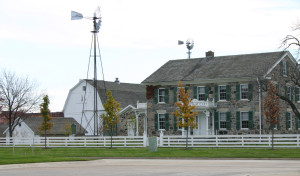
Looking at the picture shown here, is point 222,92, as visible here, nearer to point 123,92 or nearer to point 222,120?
point 222,120

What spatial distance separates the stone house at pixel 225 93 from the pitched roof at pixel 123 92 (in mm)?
16334

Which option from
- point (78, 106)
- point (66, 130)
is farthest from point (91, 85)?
point (66, 130)

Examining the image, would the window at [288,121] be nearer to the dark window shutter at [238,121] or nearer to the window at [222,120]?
the dark window shutter at [238,121]

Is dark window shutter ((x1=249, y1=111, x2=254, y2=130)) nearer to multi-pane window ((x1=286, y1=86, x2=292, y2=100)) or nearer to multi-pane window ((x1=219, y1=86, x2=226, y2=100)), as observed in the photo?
multi-pane window ((x1=219, y1=86, x2=226, y2=100))

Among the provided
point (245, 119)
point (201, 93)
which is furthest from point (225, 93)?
point (245, 119)

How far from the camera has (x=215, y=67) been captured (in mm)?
50344

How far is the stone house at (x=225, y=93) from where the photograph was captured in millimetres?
46500

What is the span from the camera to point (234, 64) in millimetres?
49594

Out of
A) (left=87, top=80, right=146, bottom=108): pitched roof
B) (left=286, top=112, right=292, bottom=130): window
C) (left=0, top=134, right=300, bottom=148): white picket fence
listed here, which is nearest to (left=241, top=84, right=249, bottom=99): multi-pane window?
(left=0, top=134, right=300, bottom=148): white picket fence

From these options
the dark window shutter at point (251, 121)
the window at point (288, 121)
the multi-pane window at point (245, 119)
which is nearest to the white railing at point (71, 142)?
the multi-pane window at point (245, 119)

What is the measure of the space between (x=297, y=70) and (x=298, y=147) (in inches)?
283

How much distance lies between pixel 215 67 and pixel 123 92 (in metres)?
23.1

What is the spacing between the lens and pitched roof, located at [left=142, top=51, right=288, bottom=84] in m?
47.5

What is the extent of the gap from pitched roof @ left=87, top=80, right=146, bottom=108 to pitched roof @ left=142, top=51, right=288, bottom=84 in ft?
50.4
